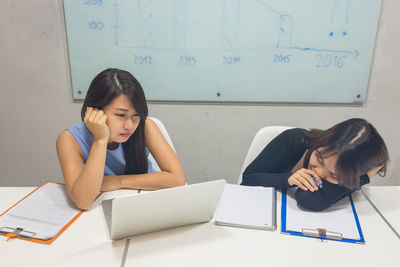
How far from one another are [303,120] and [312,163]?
1.06 meters

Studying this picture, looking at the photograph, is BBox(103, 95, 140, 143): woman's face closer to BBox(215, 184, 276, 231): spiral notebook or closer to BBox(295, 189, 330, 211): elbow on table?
BBox(215, 184, 276, 231): spiral notebook

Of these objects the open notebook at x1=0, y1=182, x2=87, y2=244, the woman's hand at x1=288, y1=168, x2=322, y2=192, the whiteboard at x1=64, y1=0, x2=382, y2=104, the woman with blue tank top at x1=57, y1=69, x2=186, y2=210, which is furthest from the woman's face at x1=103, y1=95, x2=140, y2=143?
the whiteboard at x1=64, y1=0, x2=382, y2=104

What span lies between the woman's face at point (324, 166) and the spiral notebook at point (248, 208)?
0.19 m

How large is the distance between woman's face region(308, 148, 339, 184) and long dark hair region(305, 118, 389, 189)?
15mm

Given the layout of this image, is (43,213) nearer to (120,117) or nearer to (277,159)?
(120,117)

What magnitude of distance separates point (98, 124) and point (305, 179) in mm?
792

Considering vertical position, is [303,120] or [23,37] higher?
[23,37]

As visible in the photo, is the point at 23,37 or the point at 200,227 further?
the point at 23,37

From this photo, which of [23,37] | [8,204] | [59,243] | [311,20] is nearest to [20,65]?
[23,37]

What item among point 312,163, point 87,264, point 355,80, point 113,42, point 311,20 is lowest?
point 87,264

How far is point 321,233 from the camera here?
0.92m

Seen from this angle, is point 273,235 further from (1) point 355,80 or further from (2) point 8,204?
(1) point 355,80

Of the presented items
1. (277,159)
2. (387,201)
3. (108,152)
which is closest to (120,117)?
(108,152)

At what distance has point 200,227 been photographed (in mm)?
956
